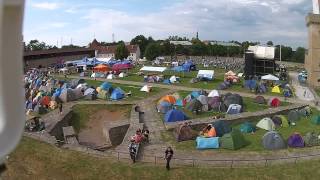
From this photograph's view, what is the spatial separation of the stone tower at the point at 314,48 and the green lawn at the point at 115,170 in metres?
39.8

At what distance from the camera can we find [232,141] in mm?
24062

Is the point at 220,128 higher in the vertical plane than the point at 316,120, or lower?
higher

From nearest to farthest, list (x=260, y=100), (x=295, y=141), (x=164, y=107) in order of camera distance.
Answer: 1. (x=295, y=141)
2. (x=164, y=107)
3. (x=260, y=100)

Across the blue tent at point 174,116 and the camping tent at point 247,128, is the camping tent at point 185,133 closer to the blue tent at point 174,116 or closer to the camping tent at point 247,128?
the camping tent at point 247,128

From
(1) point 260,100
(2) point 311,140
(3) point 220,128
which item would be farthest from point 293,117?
(1) point 260,100

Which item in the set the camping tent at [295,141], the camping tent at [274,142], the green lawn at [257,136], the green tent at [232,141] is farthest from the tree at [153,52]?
the camping tent at [274,142]

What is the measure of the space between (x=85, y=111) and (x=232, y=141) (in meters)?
18.3

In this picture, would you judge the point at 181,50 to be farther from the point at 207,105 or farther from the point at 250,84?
the point at 207,105

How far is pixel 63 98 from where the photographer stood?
42.5 m

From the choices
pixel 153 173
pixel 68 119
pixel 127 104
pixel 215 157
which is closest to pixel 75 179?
pixel 153 173

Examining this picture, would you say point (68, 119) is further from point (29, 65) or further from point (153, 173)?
point (29, 65)

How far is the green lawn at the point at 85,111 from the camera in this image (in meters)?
36.9

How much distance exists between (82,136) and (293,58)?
111995 millimetres

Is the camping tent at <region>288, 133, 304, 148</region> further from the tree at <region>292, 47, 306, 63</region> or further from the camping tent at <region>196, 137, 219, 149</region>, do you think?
the tree at <region>292, 47, 306, 63</region>
